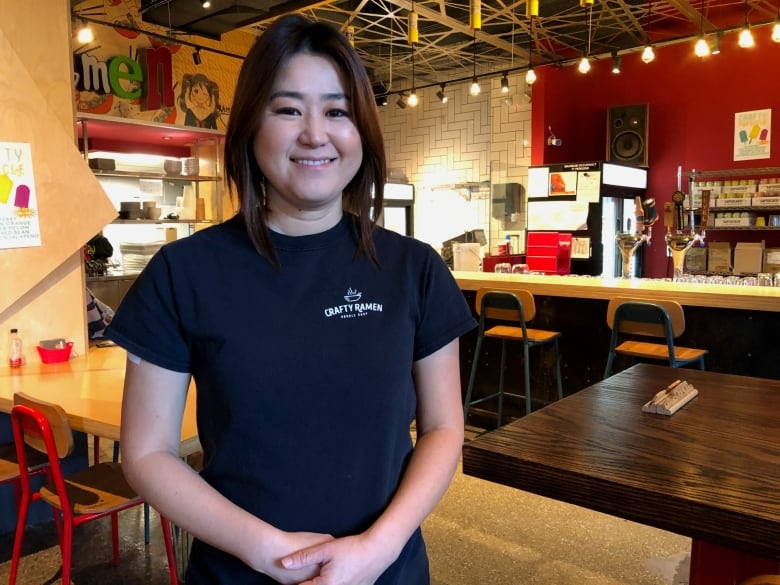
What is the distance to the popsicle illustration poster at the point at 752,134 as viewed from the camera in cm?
773

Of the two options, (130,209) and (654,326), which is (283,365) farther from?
(130,209)

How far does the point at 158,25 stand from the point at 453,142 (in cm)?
468

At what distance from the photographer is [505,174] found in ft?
30.8

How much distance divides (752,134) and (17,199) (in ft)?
26.0

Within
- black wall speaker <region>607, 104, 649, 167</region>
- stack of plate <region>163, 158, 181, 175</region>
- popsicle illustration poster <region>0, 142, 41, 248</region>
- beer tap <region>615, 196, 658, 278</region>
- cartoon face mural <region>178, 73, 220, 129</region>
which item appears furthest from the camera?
black wall speaker <region>607, 104, 649, 167</region>

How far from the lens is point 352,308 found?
1.01m

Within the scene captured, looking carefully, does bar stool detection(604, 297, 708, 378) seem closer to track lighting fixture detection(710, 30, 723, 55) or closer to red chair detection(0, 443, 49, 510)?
red chair detection(0, 443, 49, 510)

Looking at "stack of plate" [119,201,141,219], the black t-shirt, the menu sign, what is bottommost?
the black t-shirt

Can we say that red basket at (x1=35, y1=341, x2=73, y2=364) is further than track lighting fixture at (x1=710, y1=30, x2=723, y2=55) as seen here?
No

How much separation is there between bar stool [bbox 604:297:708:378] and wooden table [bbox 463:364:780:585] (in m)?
1.75

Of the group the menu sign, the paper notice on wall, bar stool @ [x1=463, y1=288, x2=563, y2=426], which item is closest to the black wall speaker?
the menu sign

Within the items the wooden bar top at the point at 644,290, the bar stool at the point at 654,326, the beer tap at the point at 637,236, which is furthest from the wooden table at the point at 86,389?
the beer tap at the point at 637,236

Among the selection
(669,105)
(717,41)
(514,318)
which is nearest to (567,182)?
(669,105)

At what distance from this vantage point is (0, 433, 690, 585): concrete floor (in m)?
2.61
